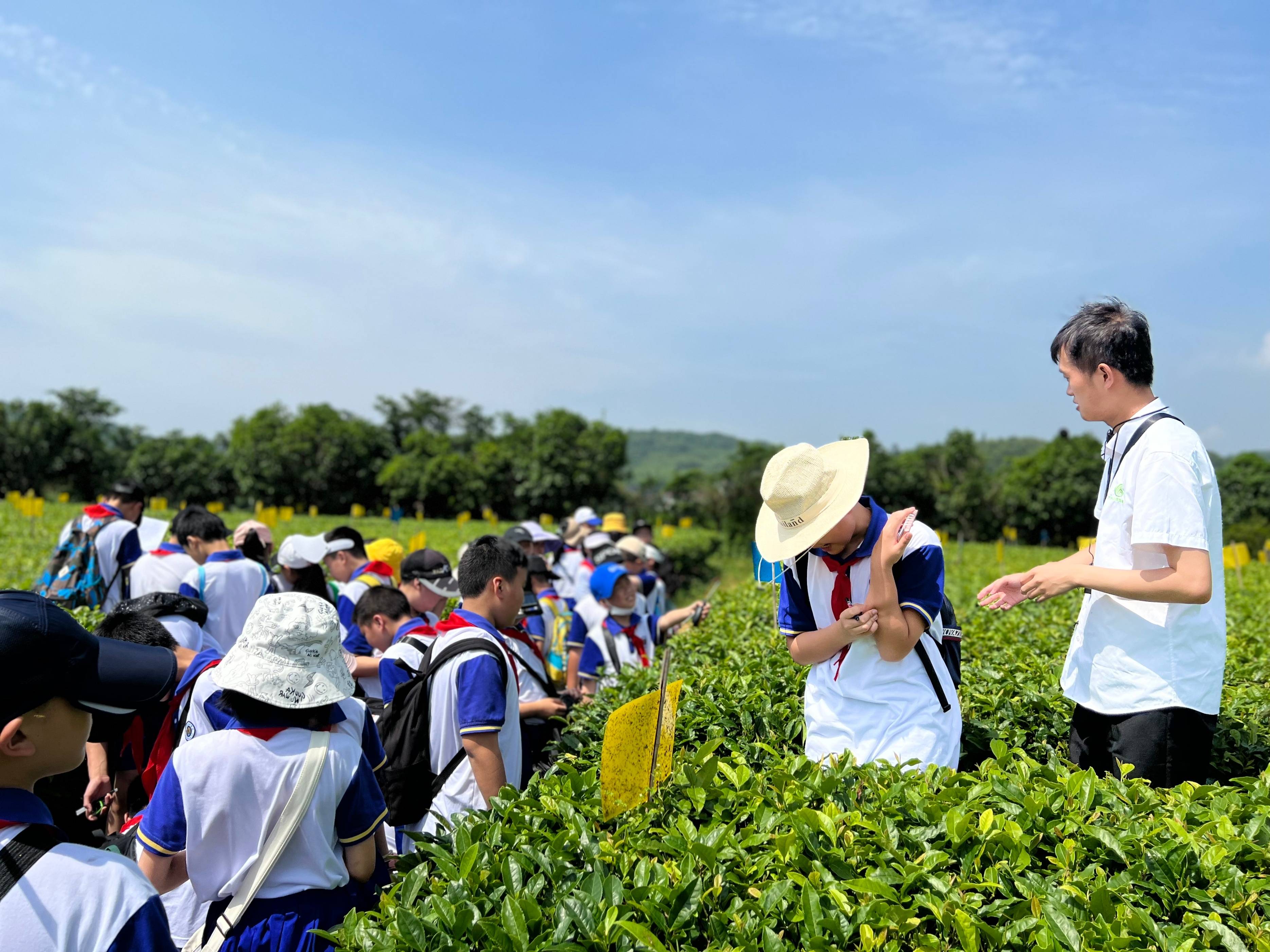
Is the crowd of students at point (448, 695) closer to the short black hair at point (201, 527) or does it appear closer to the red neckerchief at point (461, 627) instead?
the red neckerchief at point (461, 627)

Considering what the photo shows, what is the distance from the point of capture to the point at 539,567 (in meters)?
6.76

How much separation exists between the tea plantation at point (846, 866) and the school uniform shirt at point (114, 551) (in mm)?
5216

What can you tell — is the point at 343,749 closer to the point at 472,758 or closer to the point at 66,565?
the point at 472,758

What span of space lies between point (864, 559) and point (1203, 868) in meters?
1.10

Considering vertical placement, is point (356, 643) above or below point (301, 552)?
below

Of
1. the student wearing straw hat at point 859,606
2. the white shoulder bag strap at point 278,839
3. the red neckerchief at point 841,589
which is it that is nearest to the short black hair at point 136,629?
the white shoulder bag strap at point 278,839

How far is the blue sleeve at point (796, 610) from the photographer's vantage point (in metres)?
2.72

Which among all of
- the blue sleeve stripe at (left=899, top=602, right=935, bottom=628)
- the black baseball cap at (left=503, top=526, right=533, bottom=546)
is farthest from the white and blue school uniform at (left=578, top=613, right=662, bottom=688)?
the blue sleeve stripe at (left=899, top=602, right=935, bottom=628)

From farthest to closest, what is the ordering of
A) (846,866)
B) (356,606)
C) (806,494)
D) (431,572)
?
(431,572), (356,606), (806,494), (846,866)

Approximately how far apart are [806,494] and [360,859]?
5.45ft

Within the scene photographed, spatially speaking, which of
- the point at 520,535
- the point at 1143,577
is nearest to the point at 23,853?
the point at 1143,577

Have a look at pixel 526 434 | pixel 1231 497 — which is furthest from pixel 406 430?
pixel 1231 497

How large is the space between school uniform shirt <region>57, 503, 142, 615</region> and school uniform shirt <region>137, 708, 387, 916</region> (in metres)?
4.89

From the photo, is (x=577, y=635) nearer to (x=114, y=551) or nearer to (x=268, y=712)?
(x=114, y=551)
